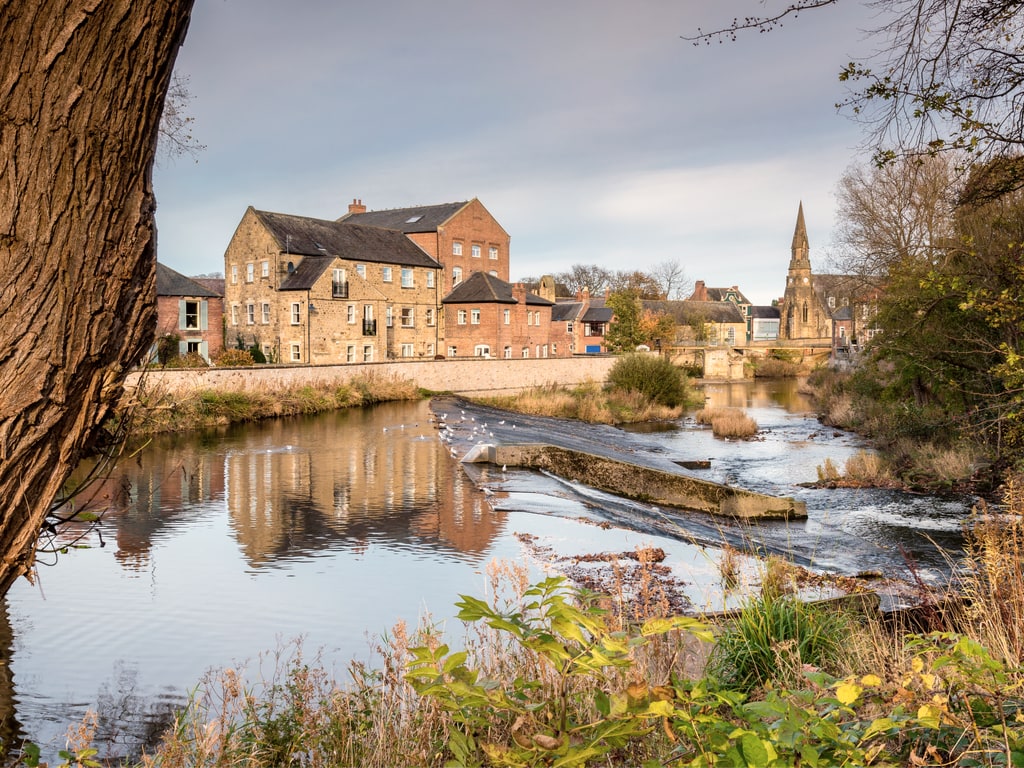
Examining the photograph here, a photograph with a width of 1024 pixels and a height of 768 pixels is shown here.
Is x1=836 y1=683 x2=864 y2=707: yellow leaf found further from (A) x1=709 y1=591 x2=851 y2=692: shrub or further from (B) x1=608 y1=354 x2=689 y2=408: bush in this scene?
(B) x1=608 y1=354 x2=689 y2=408: bush

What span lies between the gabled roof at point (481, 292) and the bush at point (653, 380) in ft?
59.7

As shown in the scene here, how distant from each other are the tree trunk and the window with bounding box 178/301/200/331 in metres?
42.0

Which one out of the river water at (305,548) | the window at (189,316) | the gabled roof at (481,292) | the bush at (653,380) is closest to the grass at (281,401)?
the river water at (305,548)

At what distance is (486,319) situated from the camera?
56625mm

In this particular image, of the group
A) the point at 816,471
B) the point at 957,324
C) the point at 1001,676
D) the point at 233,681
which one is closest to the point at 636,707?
the point at 1001,676

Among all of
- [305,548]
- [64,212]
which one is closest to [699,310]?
[305,548]

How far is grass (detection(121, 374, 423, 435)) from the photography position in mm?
26219

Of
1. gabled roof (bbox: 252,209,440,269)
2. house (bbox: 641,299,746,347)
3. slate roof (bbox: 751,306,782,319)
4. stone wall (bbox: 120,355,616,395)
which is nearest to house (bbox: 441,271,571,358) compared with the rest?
gabled roof (bbox: 252,209,440,269)

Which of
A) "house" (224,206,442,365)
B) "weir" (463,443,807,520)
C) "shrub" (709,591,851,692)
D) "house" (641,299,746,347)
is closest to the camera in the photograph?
"shrub" (709,591,851,692)

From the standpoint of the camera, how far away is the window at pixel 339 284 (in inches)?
1889

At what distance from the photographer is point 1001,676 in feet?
8.87

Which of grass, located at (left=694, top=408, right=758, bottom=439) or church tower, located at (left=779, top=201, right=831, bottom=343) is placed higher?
church tower, located at (left=779, top=201, right=831, bottom=343)

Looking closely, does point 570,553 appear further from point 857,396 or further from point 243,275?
point 243,275

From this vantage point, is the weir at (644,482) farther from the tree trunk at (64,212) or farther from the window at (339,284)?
the window at (339,284)
